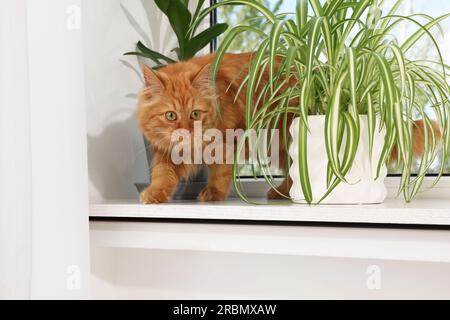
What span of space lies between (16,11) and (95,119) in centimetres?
33

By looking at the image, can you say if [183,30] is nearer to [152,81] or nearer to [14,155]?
[152,81]

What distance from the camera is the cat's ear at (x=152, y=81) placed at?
1173 millimetres

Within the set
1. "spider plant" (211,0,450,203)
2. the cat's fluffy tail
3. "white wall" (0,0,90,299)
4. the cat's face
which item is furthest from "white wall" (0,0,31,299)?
the cat's fluffy tail

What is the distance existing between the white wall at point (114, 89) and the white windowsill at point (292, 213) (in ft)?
0.65

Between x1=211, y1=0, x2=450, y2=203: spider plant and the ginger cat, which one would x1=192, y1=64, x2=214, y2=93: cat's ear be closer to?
the ginger cat

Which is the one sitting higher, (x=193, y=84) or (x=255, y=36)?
(x=255, y=36)

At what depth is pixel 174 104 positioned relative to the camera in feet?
3.83

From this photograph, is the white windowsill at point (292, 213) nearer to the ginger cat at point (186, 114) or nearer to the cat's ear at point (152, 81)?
the ginger cat at point (186, 114)

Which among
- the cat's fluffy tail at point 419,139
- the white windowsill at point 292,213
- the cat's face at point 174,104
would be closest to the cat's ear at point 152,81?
the cat's face at point 174,104

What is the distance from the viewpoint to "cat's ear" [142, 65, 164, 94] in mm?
1173

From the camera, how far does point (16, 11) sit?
3.33 ft
